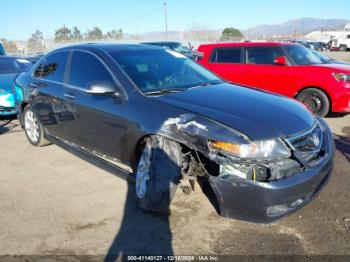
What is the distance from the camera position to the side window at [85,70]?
378cm

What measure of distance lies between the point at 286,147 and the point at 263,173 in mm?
308

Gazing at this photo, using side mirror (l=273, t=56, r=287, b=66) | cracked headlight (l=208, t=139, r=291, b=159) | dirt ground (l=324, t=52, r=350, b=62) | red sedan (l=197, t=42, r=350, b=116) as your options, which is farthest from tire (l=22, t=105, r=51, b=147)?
dirt ground (l=324, t=52, r=350, b=62)

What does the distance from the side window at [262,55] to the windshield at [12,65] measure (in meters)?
6.09

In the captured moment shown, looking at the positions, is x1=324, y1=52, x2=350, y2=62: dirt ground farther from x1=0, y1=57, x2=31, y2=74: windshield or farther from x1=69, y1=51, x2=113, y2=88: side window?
x1=69, y1=51, x2=113, y2=88: side window

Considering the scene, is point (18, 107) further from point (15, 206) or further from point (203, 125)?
point (203, 125)

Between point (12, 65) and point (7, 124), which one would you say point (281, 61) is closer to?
point (7, 124)

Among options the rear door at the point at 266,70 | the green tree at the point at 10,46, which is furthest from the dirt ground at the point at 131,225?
the green tree at the point at 10,46

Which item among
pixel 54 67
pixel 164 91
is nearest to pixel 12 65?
pixel 54 67

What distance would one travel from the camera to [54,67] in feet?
15.5

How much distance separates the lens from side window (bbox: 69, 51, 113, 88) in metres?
3.78

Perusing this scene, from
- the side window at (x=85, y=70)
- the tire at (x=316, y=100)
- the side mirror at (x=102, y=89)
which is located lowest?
the tire at (x=316, y=100)

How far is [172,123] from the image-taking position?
10.1ft

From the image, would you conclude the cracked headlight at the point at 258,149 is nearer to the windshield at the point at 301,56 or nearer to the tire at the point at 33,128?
the tire at the point at 33,128

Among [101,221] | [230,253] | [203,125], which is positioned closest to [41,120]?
[101,221]
